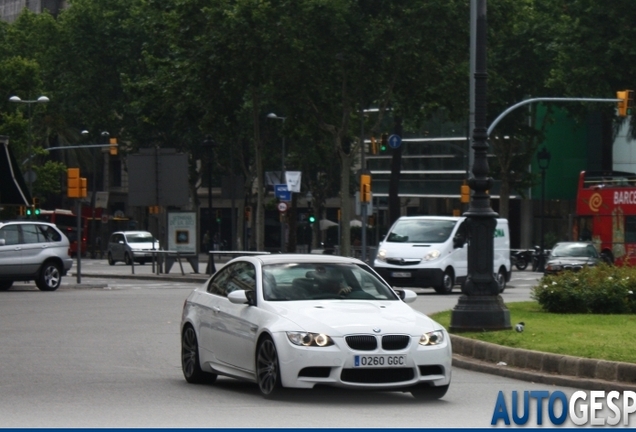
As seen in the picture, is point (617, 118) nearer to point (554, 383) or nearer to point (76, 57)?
point (76, 57)

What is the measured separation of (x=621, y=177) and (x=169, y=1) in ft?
58.2

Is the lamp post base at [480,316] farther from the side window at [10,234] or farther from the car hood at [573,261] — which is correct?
the car hood at [573,261]

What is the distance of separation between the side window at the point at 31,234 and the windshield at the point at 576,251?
61.4ft

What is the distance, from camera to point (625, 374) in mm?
13922

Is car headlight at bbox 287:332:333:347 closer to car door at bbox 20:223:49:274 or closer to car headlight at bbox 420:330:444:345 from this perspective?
car headlight at bbox 420:330:444:345

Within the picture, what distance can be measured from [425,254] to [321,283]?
883 inches

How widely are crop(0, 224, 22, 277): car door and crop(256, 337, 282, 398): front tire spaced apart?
896 inches

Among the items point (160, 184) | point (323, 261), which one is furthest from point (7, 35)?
point (323, 261)

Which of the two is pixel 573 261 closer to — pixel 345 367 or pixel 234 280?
pixel 234 280

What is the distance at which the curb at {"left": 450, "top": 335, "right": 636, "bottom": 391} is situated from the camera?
1396 cm

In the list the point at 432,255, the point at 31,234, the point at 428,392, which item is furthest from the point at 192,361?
the point at 432,255

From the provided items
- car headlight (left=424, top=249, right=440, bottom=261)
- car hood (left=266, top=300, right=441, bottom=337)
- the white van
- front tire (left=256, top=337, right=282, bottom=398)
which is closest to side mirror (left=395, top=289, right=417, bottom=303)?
car hood (left=266, top=300, right=441, bottom=337)

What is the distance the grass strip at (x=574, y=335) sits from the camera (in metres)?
15.4

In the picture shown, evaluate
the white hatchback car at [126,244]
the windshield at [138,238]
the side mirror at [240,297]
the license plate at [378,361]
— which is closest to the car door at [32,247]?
the side mirror at [240,297]
